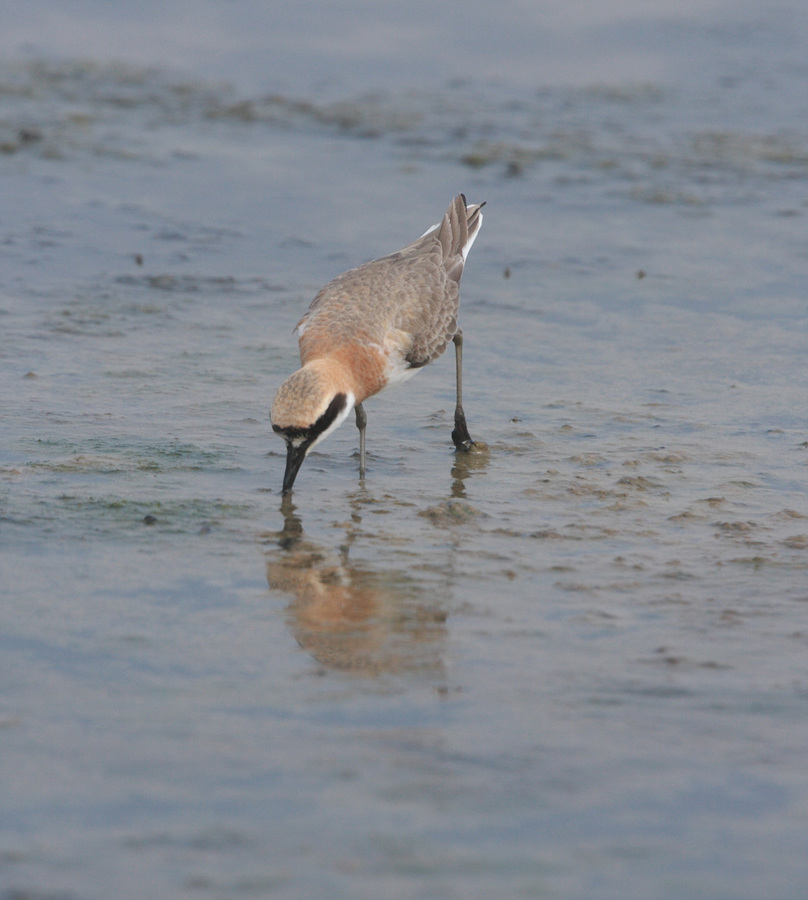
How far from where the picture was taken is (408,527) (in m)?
7.79

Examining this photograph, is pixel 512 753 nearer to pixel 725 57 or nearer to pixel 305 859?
pixel 305 859

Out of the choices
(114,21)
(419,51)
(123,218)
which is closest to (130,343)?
(123,218)

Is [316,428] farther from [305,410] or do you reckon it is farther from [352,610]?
[352,610]

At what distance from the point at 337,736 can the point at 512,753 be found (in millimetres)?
696

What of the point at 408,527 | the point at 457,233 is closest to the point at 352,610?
the point at 408,527

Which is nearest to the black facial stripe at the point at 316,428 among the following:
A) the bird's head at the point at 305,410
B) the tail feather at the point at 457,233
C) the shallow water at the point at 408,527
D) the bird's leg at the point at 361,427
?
the bird's head at the point at 305,410

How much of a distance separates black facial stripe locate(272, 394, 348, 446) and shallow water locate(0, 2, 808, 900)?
510 mm

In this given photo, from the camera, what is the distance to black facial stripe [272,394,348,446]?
7.57m

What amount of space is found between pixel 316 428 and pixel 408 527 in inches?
32.0

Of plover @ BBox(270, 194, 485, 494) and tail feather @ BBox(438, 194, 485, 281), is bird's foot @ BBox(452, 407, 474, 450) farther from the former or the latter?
tail feather @ BBox(438, 194, 485, 281)

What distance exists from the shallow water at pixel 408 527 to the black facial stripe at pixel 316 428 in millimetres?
510

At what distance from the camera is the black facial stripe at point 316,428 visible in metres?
7.57

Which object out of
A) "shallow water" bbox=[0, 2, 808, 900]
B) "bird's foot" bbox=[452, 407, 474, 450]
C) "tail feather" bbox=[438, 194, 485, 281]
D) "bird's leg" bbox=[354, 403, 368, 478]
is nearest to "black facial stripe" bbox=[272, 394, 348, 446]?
"shallow water" bbox=[0, 2, 808, 900]

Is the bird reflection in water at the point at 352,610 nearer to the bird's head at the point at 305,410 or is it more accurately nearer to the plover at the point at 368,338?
the bird's head at the point at 305,410
